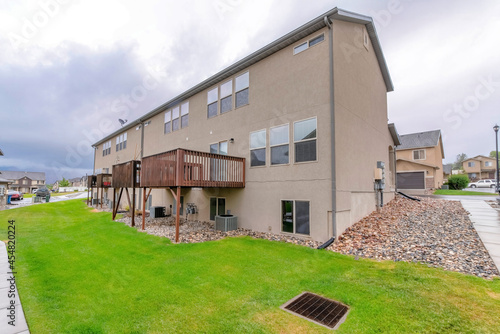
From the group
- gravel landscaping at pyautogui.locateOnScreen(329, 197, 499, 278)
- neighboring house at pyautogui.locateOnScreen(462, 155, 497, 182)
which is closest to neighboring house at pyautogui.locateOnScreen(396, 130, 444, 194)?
gravel landscaping at pyautogui.locateOnScreen(329, 197, 499, 278)

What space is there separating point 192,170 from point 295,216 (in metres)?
3.96

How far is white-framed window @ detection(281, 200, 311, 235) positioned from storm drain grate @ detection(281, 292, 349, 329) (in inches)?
143

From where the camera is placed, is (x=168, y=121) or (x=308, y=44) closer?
(x=308, y=44)

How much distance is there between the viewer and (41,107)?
1678 centimetres

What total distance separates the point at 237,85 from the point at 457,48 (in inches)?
405

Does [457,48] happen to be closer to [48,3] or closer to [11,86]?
[48,3]

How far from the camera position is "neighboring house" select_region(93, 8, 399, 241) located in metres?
7.30

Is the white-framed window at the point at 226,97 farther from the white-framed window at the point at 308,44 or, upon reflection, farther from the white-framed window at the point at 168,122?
the white-framed window at the point at 168,122

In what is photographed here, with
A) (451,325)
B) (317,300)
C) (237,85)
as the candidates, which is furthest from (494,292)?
(237,85)

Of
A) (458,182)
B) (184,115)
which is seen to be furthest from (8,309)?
(458,182)

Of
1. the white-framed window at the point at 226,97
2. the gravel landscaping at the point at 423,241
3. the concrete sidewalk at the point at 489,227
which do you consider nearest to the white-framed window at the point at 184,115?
the white-framed window at the point at 226,97

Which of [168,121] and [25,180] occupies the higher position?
[168,121]

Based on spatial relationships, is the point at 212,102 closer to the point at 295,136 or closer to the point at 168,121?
the point at 168,121

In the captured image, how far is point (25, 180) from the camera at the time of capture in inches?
2662
